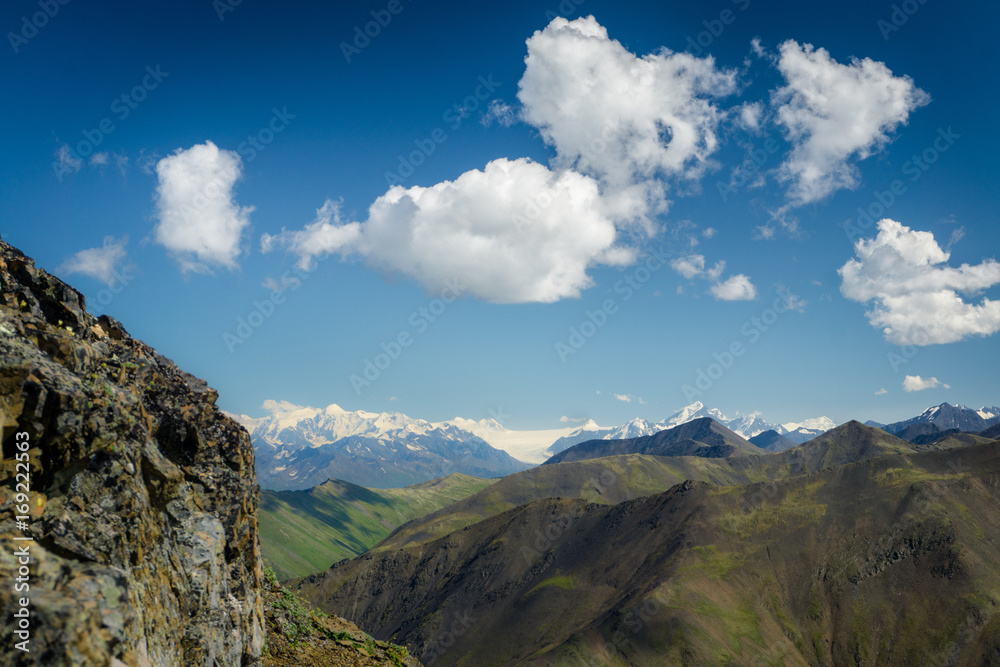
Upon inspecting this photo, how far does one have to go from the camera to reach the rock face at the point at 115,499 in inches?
291

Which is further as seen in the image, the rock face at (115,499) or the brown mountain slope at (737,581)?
the brown mountain slope at (737,581)

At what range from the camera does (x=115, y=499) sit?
33.2 feet

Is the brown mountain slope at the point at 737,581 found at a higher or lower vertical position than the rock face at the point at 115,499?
lower

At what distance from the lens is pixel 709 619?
119688 mm

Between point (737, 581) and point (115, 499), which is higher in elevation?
point (115, 499)

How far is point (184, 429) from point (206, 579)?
13.5 feet

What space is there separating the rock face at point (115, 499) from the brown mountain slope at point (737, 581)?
11271cm

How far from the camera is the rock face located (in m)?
7.38

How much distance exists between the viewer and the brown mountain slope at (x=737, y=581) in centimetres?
11556

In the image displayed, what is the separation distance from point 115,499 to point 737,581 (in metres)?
157

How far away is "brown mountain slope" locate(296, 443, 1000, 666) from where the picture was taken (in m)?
116

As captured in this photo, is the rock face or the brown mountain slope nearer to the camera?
the rock face

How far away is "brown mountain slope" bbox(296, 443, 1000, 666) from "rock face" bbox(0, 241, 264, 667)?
112706mm

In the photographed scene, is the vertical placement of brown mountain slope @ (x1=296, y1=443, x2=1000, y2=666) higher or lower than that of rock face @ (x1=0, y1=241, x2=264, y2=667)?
lower
